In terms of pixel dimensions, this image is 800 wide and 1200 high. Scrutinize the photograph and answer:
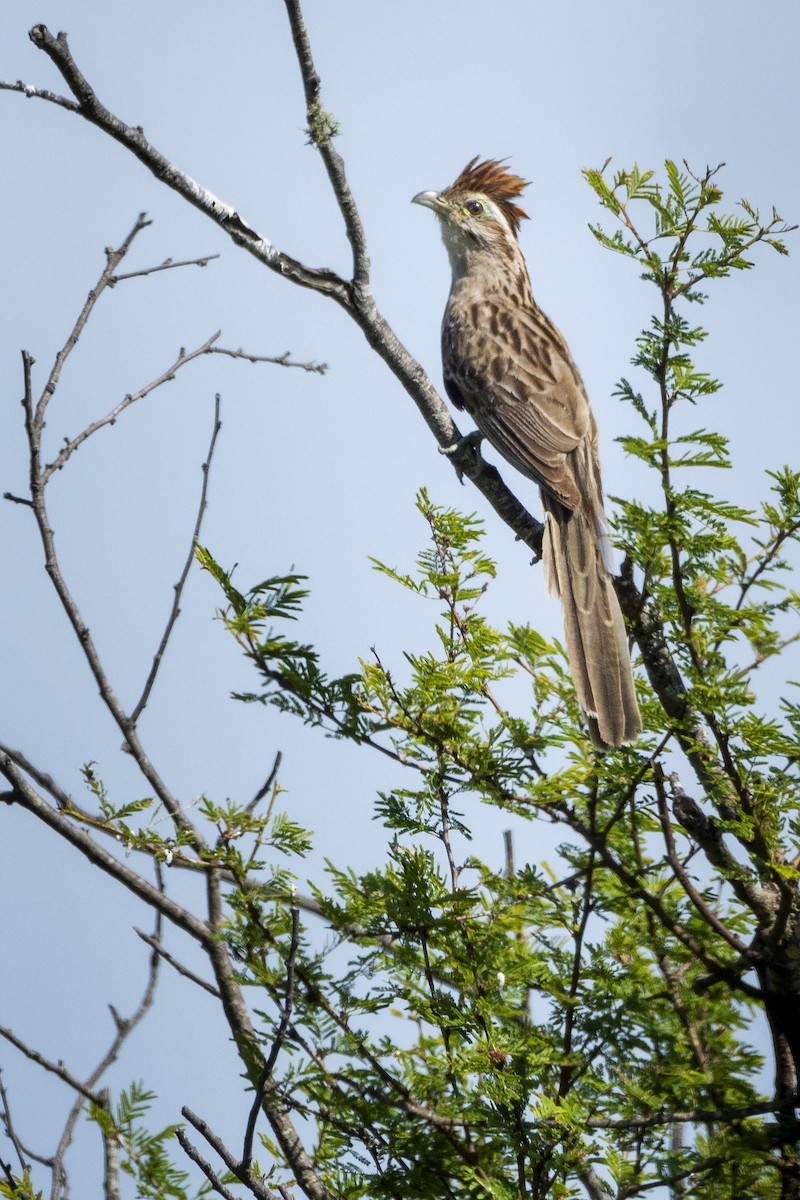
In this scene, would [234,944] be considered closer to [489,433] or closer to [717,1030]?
[717,1030]

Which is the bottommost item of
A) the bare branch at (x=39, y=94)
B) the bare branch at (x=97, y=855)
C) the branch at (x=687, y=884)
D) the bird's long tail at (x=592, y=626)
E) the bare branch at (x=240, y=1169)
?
the bare branch at (x=240, y=1169)

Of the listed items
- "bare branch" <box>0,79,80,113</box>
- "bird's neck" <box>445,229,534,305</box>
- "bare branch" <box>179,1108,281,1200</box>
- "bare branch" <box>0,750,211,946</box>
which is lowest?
"bare branch" <box>179,1108,281,1200</box>

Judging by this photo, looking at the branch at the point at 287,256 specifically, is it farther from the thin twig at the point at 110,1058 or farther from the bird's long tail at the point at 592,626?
the thin twig at the point at 110,1058

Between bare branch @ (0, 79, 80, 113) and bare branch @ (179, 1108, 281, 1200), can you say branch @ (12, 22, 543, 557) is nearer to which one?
bare branch @ (0, 79, 80, 113)

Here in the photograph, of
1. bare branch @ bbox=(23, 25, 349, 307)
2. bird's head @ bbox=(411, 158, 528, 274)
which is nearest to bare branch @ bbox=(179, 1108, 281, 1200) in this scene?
bare branch @ bbox=(23, 25, 349, 307)

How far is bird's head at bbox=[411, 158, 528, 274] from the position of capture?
664 cm

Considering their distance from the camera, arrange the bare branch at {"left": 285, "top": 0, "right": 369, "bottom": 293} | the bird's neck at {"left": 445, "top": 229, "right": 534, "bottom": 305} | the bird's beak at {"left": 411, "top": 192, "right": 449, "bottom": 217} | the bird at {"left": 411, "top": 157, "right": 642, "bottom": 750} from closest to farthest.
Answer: the bare branch at {"left": 285, "top": 0, "right": 369, "bottom": 293} → the bird at {"left": 411, "top": 157, "right": 642, "bottom": 750} → the bird's neck at {"left": 445, "top": 229, "right": 534, "bottom": 305} → the bird's beak at {"left": 411, "top": 192, "right": 449, "bottom": 217}

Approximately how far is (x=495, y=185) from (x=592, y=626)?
3778 millimetres

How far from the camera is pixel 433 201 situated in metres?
6.72

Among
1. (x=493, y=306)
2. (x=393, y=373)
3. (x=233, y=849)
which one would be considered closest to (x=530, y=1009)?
(x=233, y=849)

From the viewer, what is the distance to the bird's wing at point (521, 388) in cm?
492

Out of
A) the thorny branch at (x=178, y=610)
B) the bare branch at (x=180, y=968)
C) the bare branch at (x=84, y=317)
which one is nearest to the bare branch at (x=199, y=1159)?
the thorny branch at (x=178, y=610)

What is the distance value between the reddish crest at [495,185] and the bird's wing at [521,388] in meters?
1.04

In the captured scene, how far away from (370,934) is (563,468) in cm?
261
